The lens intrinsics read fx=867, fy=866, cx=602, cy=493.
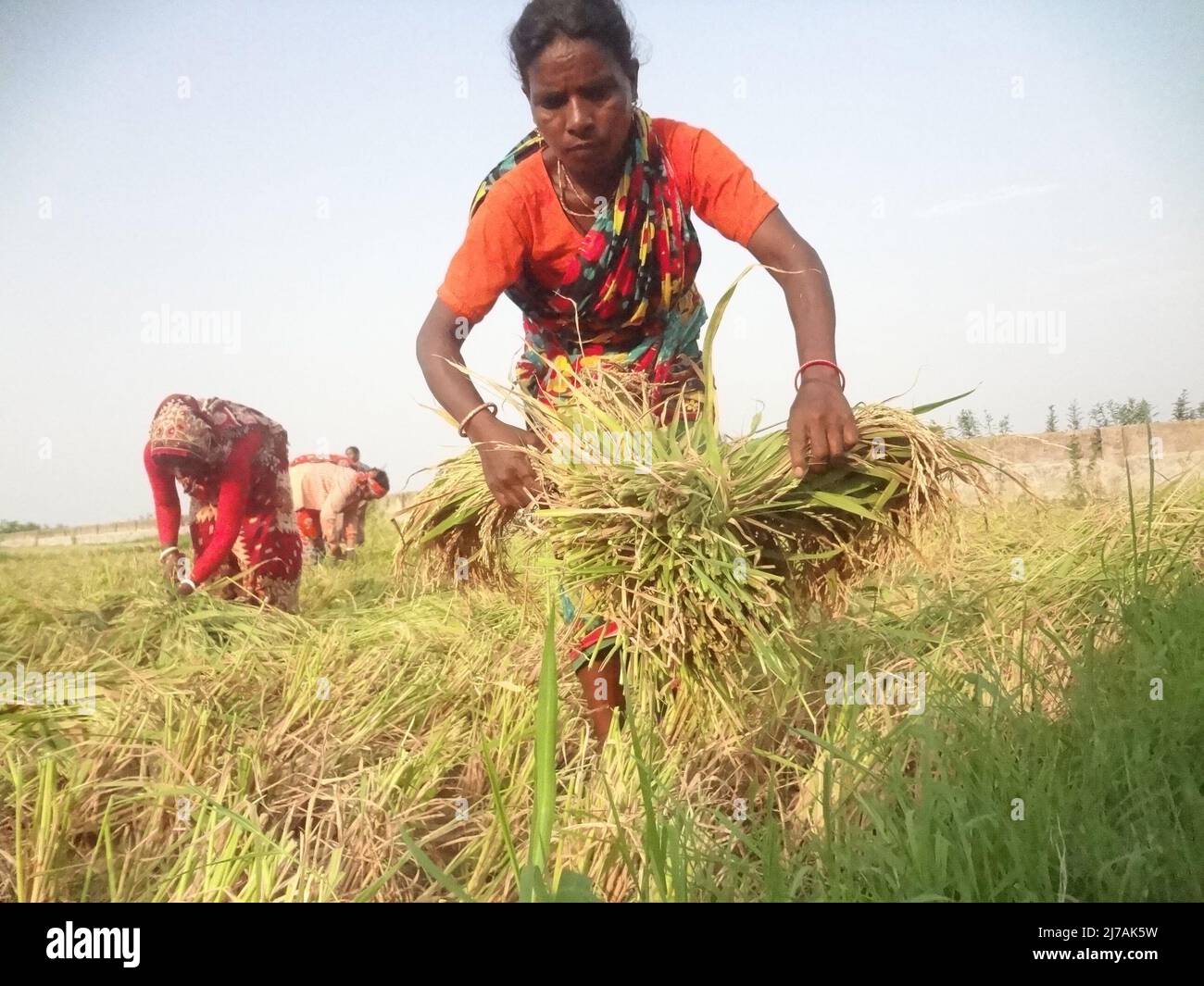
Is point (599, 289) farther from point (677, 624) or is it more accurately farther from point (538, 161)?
point (677, 624)

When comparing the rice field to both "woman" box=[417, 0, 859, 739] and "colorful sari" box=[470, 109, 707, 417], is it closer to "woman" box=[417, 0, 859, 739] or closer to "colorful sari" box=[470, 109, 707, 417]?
"woman" box=[417, 0, 859, 739]

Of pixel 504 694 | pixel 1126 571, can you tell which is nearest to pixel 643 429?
pixel 504 694

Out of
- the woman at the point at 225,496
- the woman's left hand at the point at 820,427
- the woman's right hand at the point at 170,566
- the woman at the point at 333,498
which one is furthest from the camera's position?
the woman at the point at 333,498

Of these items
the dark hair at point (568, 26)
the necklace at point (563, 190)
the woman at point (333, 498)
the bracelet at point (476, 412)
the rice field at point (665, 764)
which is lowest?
the rice field at point (665, 764)

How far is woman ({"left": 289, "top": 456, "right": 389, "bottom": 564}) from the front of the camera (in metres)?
4.21

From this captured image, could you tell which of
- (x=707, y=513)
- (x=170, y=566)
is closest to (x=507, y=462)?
(x=707, y=513)

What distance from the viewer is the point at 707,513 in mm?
1530

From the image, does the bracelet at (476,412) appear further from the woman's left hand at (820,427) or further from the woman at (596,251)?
the woman's left hand at (820,427)

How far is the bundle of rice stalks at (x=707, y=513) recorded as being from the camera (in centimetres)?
153

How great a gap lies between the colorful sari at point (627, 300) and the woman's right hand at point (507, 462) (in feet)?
0.46

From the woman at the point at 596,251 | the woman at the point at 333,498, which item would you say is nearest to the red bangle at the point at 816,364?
the woman at the point at 596,251

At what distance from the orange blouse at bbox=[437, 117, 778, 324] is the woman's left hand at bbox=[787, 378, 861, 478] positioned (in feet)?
1.39

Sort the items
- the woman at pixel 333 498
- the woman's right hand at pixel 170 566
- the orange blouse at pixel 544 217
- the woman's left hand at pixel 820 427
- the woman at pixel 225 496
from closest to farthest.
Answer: the woman's left hand at pixel 820 427 → the orange blouse at pixel 544 217 → the woman at pixel 225 496 → the woman's right hand at pixel 170 566 → the woman at pixel 333 498
